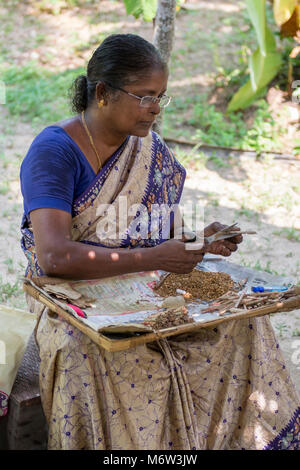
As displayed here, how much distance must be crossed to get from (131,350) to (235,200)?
353cm

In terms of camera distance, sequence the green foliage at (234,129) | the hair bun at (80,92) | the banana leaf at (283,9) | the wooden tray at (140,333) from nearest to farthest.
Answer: the wooden tray at (140,333) → the hair bun at (80,92) → the banana leaf at (283,9) → the green foliage at (234,129)

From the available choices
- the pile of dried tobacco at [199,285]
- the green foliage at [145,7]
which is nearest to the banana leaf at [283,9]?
the green foliage at [145,7]

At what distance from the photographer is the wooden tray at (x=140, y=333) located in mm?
1959

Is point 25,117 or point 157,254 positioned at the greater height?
point 157,254

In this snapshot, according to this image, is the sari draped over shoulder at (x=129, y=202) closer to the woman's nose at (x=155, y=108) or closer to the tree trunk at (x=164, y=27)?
the woman's nose at (x=155, y=108)

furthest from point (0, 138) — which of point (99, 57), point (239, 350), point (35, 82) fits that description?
point (239, 350)

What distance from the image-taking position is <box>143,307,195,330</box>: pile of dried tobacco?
220 cm

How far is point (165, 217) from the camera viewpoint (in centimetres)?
286

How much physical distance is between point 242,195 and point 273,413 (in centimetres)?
336

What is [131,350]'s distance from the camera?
2230mm

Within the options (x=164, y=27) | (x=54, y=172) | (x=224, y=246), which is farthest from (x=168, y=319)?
(x=164, y=27)

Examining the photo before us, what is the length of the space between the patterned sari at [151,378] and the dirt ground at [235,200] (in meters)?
0.74

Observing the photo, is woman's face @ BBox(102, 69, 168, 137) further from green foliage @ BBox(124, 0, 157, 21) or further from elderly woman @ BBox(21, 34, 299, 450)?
green foliage @ BBox(124, 0, 157, 21)

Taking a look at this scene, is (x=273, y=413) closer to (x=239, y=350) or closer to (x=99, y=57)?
(x=239, y=350)
